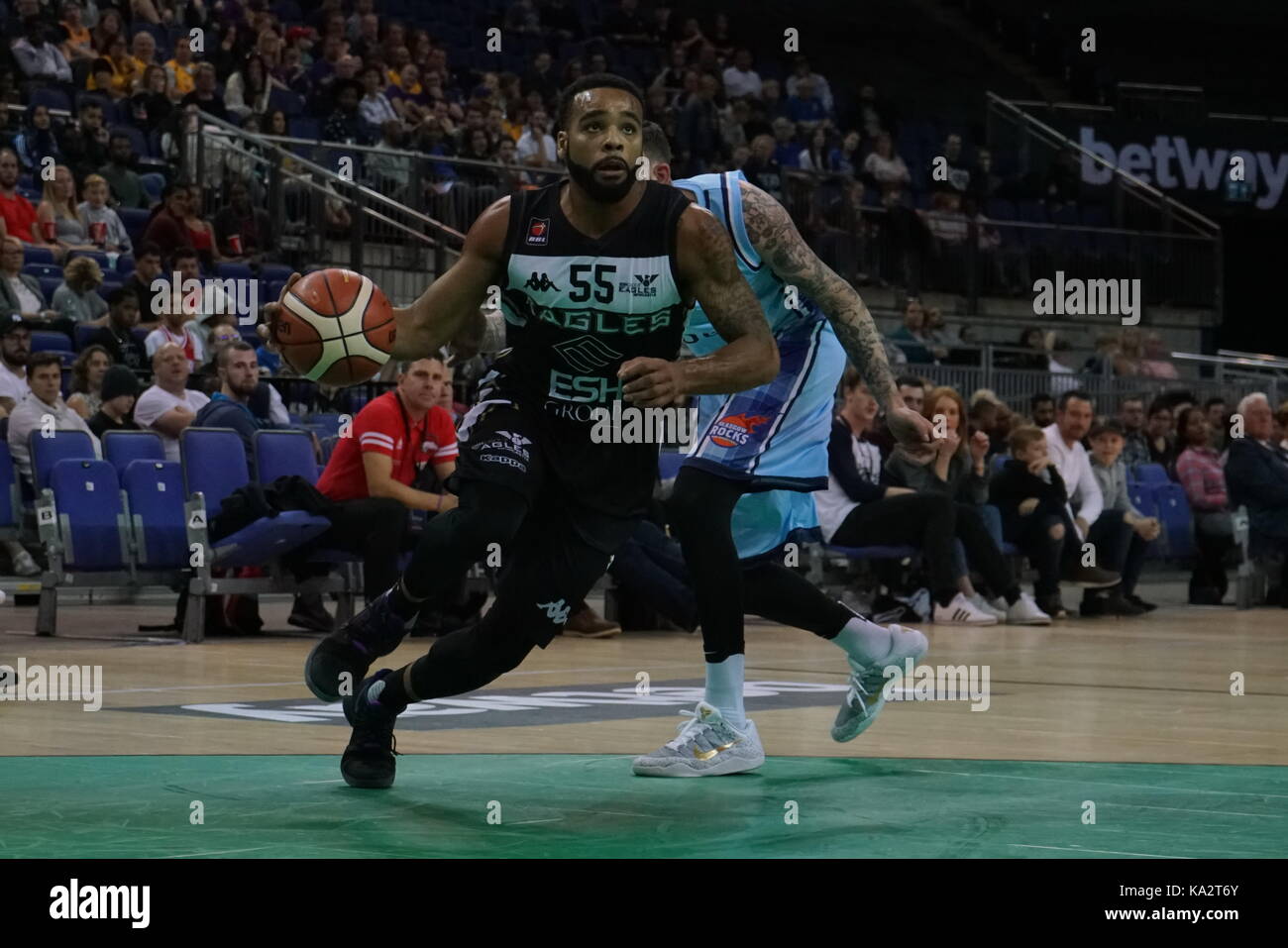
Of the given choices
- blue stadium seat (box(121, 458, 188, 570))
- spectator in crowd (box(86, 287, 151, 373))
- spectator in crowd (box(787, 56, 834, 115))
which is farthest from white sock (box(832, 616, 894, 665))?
spectator in crowd (box(787, 56, 834, 115))

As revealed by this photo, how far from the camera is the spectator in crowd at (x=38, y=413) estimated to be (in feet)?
35.6

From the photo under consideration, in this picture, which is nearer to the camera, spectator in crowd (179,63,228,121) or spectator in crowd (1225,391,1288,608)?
spectator in crowd (1225,391,1288,608)

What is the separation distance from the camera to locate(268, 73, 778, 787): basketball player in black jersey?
4852mm

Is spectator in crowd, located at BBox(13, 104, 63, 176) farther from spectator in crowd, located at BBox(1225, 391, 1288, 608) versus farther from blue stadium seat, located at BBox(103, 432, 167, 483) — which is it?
spectator in crowd, located at BBox(1225, 391, 1288, 608)

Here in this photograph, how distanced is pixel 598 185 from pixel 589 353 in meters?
0.43

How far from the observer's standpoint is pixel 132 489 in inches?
408

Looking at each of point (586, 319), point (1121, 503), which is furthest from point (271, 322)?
point (1121, 503)

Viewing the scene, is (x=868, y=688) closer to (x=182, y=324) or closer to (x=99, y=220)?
(x=182, y=324)

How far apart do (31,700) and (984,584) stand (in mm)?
7583

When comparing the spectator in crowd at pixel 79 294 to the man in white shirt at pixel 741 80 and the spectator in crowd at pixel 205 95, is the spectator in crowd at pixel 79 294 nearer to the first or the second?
the spectator in crowd at pixel 205 95

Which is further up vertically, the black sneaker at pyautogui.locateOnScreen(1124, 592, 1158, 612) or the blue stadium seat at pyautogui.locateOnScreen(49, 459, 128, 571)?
the blue stadium seat at pyautogui.locateOnScreen(49, 459, 128, 571)

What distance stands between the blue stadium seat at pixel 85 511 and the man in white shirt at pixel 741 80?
14659 millimetres

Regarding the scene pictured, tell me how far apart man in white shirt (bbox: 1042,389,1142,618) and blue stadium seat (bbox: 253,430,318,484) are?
5388mm

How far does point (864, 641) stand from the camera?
19.7 feet
